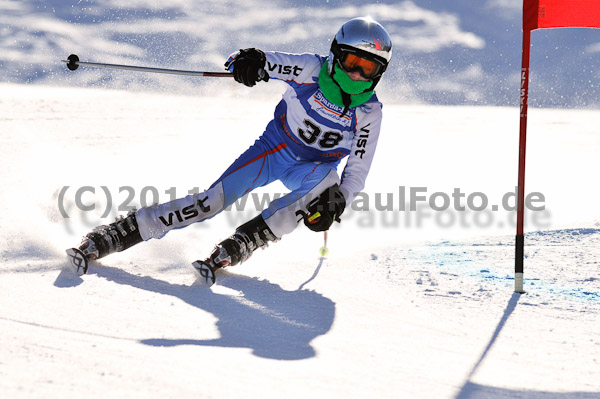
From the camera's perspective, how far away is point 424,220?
19.3ft

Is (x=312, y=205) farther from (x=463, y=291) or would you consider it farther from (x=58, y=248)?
(x=58, y=248)

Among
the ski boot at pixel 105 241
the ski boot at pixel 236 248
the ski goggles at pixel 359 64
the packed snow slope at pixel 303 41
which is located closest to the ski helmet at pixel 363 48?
the ski goggles at pixel 359 64

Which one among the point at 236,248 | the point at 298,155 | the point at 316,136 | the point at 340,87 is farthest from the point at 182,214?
the point at 340,87

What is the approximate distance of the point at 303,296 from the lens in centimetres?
375

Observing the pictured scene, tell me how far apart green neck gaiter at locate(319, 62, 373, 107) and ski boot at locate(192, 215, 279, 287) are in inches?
34.7

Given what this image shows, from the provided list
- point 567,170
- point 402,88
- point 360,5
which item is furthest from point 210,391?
point 360,5

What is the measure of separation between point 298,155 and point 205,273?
1.09 m

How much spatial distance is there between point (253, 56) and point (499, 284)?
205 cm

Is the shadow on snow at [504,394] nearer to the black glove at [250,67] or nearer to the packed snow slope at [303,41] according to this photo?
the black glove at [250,67]

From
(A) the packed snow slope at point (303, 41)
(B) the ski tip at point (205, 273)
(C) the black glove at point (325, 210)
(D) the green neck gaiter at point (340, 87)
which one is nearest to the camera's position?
(B) the ski tip at point (205, 273)

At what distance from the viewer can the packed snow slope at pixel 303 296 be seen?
2.57m

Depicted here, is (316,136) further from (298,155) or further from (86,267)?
(86,267)

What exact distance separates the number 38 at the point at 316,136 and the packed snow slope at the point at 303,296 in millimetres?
794

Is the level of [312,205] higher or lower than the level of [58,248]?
higher
